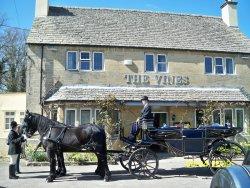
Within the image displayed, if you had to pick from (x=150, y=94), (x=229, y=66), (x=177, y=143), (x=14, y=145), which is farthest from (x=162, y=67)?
(x=14, y=145)

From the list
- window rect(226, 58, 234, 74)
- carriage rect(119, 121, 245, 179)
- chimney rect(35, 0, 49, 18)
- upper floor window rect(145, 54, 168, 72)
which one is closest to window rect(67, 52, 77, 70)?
chimney rect(35, 0, 49, 18)

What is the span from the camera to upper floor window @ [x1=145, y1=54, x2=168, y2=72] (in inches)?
953

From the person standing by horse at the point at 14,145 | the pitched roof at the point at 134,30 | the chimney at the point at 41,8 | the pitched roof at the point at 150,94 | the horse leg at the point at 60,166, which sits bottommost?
the horse leg at the point at 60,166

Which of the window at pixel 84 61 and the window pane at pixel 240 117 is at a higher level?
the window at pixel 84 61

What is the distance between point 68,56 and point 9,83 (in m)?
22.2

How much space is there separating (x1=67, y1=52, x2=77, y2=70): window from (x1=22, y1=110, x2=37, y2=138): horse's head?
10.3 m

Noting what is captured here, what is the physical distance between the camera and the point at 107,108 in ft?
69.6

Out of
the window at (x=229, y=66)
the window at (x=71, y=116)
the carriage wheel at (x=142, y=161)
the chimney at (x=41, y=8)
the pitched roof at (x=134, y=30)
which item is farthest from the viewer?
the window at (x=229, y=66)

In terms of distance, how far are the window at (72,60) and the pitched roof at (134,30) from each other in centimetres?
70

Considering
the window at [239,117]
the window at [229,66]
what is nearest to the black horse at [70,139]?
the window at [239,117]

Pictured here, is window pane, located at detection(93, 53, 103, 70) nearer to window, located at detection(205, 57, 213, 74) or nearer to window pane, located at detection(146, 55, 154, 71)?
window pane, located at detection(146, 55, 154, 71)

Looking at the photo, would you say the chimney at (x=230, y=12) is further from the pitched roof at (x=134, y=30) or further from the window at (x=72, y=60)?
the window at (x=72, y=60)

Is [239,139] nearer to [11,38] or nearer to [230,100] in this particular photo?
[230,100]

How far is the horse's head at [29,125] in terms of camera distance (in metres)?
12.9
